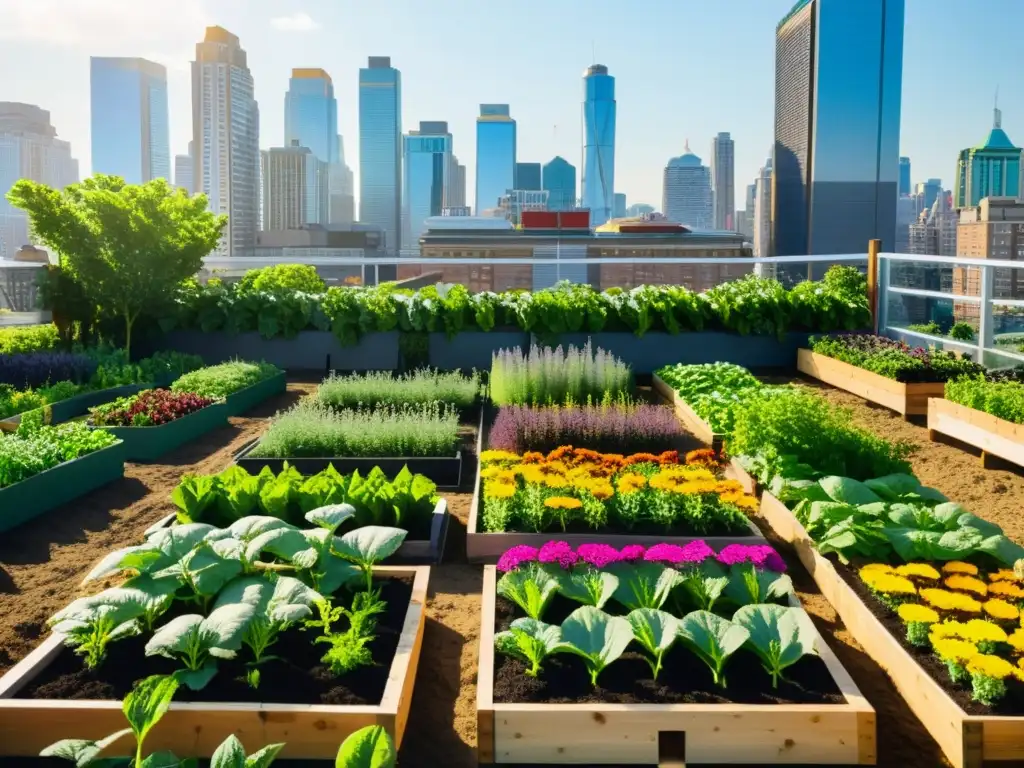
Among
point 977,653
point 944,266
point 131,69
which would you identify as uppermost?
point 131,69

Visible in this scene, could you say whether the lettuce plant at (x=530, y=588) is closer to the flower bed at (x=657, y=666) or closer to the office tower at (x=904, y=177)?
the flower bed at (x=657, y=666)

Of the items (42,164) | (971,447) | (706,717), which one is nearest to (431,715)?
(706,717)

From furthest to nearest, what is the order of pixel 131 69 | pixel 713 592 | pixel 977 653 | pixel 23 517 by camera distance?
1. pixel 131 69
2. pixel 23 517
3. pixel 713 592
4. pixel 977 653

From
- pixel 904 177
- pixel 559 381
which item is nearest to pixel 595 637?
pixel 559 381

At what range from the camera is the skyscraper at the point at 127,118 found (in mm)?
183500

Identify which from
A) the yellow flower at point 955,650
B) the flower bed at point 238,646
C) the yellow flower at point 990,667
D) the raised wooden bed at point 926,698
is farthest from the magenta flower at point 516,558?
the yellow flower at point 990,667

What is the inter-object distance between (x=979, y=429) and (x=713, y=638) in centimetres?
402

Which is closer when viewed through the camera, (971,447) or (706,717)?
(706,717)

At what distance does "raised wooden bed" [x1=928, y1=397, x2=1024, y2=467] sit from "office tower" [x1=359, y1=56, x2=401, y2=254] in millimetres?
171704

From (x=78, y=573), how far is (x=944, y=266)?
821 cm

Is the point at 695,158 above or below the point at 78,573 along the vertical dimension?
above

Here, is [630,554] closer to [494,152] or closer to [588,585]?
[588,585]

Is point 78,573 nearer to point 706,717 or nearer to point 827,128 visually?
point 706,717

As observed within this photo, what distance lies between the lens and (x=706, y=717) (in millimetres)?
2670
